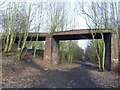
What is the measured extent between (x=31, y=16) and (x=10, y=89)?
43.2 feet

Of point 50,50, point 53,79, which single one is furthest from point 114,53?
point 53,79

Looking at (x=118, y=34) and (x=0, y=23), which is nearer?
(x=118, y=34)

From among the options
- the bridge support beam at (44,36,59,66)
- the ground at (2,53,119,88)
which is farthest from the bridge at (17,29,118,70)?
the ground at (2,53,119,88)

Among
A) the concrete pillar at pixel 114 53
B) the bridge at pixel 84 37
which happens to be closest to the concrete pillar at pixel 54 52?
the bridge at pixel 84 37

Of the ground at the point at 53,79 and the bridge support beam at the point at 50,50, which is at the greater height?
the bridge support beam at the point at 50,50

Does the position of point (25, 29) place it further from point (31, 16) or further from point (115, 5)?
point (115, 5)

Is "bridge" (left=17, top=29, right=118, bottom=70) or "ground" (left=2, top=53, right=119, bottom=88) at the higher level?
"bridge" (left=17, top=29, right=118, bottom=70)

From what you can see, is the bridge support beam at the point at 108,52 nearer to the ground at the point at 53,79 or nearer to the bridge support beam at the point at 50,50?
the ground at the point at 53,79

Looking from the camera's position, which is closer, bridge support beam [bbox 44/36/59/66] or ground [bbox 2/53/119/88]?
ground [bbox 2/53/119/88]

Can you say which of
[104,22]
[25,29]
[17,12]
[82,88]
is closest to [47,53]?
[25,29]

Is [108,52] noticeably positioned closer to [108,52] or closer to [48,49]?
[108,52]

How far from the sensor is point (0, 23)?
19062mm

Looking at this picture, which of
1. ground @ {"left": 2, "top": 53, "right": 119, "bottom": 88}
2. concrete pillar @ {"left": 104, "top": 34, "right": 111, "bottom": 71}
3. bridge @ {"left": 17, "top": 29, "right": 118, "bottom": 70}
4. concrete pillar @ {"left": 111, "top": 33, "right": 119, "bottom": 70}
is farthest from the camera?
concrete pillar @ {"left": 104, "top": 34, "right": 111, "bottom": 71}

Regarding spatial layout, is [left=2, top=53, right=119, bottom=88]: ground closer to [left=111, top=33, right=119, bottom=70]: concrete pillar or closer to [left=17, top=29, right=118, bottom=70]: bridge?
[left=111, top=33, right=119, bottom=70]: concrete pillar
